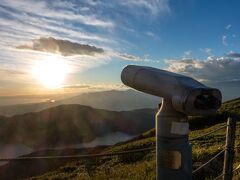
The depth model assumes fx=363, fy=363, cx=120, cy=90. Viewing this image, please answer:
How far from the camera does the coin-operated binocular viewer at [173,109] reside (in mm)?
3684

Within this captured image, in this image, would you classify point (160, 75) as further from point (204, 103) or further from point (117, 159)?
point (117, 159)

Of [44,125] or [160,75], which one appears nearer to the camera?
[160,75]

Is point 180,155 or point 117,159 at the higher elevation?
point 180,155

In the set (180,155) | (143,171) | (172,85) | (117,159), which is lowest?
(117,159)

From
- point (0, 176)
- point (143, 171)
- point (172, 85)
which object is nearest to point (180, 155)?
point (172, 85)

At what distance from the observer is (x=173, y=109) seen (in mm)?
3920

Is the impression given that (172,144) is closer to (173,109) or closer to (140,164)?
(173,109)

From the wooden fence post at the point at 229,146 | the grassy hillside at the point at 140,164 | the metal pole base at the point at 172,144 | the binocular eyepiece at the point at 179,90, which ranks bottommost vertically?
the grassy hillside at the point at 140,164

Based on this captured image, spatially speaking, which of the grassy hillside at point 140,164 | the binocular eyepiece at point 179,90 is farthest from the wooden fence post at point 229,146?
the binocular eyepiece at point 179,90

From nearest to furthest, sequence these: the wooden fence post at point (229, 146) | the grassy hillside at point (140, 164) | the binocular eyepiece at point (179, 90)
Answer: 1. the binocular eyepiece at point (179, 90)
2. the wooden fence post at point (229, 146)
3. the grassy hillside at point (140, 164)

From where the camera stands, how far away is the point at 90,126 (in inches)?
6393

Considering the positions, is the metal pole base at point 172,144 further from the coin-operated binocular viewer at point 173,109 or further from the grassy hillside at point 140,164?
the grassy hillside at point 140,164

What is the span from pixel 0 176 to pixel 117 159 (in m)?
66.8

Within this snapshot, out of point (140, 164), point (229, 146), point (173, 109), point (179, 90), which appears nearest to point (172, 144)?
point (173, 109)
